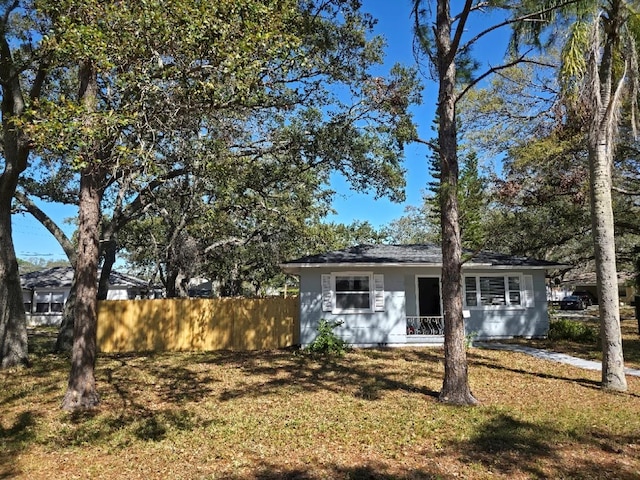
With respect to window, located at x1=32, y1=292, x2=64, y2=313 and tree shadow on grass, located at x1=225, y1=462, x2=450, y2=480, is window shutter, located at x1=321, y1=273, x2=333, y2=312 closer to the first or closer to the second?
tree shadow on grass, located at x1=225, y1=462, x2=450, y2=480

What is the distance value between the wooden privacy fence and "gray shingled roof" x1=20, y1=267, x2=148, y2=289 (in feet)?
62.0

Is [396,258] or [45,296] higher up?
[396,258]

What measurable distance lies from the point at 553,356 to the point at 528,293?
12.4 ft

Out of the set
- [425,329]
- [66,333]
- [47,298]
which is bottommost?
[425,329]

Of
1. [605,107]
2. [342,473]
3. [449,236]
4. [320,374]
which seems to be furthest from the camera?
[320,374]

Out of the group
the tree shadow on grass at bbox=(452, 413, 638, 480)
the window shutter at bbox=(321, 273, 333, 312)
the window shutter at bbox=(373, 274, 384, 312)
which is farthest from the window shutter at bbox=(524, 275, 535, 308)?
the tree shadow on grass at bbox=(452, 413, 638, 480)

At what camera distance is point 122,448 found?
576 cm

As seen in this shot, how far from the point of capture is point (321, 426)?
6.49 m

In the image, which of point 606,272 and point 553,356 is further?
point 553,356

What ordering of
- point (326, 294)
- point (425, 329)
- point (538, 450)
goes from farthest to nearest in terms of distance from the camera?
point (425, 329) → point (326, 294) → point (538, 450)

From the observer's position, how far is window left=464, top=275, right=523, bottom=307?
15.5m

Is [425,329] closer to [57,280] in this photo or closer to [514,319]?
[514,319]

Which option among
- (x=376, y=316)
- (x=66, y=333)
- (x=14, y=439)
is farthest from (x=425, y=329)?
(x=14, y=439)

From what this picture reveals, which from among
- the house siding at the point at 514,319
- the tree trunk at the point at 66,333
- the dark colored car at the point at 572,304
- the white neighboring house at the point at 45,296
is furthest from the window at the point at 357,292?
the dark colored car at the point at 572,304
